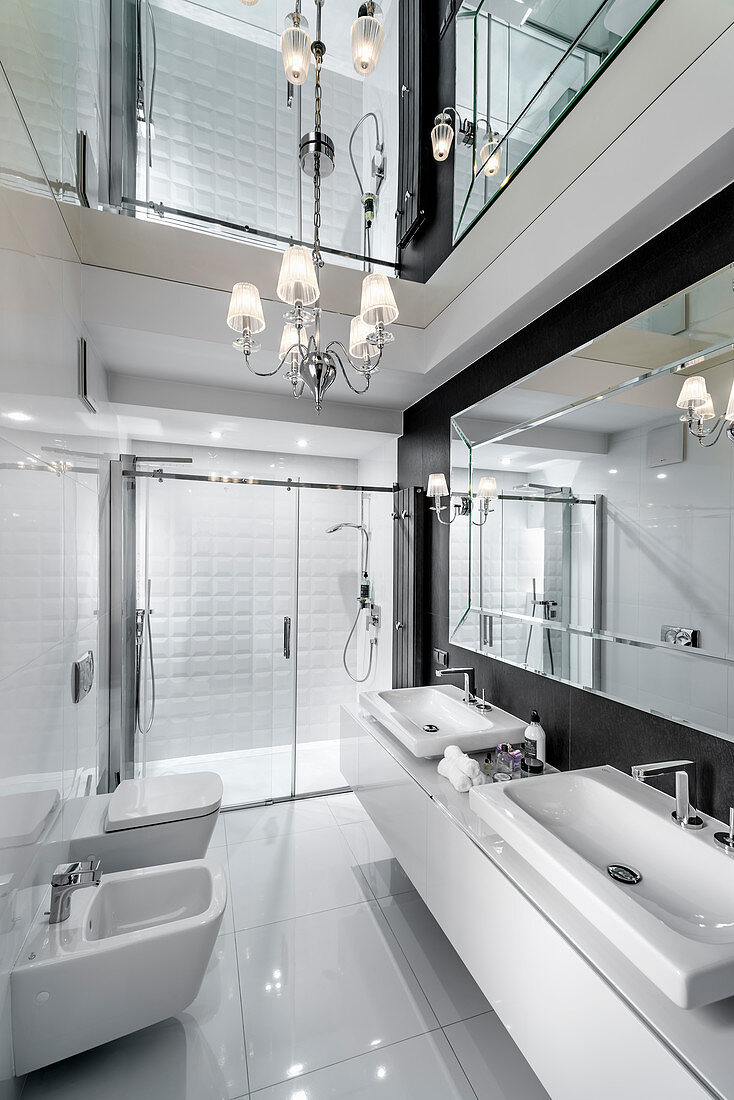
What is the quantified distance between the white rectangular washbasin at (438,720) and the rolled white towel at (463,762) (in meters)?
0.08

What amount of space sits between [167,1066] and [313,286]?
220 centimetres

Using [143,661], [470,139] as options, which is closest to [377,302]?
[470,139]

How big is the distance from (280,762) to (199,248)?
2.69m

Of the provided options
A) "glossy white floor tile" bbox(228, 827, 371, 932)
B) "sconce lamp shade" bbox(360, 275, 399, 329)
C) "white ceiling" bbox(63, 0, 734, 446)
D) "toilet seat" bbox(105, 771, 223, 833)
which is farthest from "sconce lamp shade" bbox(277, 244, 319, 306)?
"glossy white floor tile" bbox(228, 827, 371, 932)

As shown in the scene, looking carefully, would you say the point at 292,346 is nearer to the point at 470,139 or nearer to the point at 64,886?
the point at 470,139

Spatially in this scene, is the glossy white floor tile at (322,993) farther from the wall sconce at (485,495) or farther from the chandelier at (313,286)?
the chandelier at (313,286)

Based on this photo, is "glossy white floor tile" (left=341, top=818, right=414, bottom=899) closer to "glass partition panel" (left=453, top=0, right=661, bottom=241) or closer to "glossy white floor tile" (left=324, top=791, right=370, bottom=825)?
"glossy white floor tile" (left=324, top=791, right=370, bottom=825)

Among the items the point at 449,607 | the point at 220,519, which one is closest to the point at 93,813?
the point at 220,519

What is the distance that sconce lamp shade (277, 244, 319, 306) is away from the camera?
53.6 inches

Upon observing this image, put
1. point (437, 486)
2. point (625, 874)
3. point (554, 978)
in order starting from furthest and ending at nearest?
point (437, 486)
point (625, 874)
point (554, 978)

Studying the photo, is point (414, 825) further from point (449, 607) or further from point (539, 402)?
point (539, 402)

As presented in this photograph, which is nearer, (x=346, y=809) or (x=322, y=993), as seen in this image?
(x=322, y=993)

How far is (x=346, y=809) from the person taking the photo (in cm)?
301

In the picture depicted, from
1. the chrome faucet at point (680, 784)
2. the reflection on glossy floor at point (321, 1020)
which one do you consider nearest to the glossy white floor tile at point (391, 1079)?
the reflection on glossy floor at point (321, 1020)
